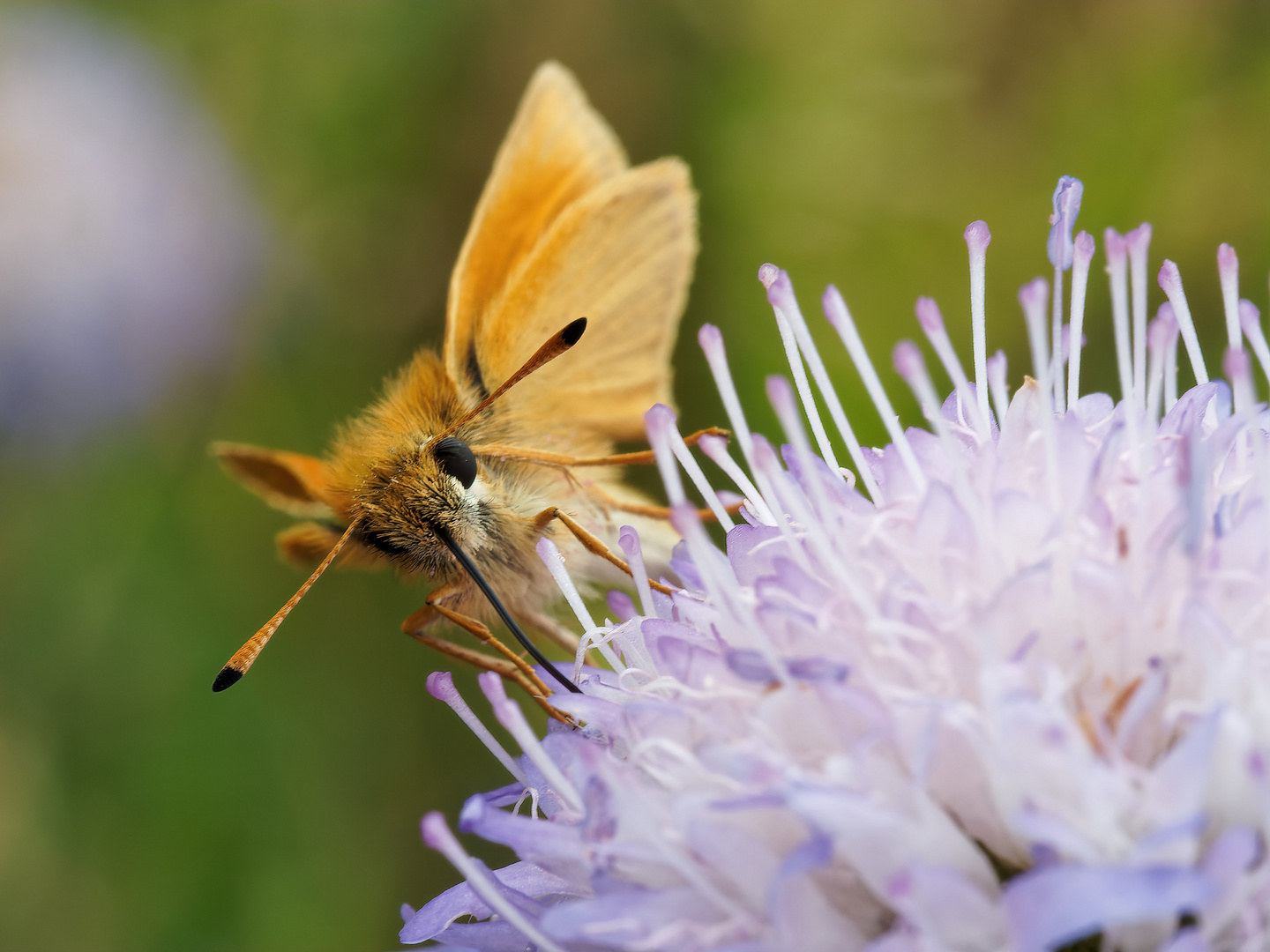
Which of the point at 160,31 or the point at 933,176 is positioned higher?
the point at 160,31

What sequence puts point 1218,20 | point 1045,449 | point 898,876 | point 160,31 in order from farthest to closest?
point 160,31 → point 1218,20 → point 1045,449 → point 898,876

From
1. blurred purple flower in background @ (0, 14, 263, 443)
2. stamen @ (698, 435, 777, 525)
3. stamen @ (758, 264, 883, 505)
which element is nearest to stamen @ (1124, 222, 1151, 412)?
stamen @ (758, 264, 883, 505)

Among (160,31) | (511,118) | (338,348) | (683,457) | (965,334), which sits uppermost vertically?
(160,31)

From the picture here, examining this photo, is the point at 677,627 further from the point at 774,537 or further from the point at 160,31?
A: the point at 160,31

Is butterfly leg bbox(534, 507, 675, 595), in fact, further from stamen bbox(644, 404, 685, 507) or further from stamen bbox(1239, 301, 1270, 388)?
stamen bbox(1239, 301, 1270, 388)

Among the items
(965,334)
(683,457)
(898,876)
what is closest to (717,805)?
(898,876)

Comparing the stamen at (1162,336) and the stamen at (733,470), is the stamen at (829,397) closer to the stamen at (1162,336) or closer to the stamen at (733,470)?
the stamen at (733,470)
